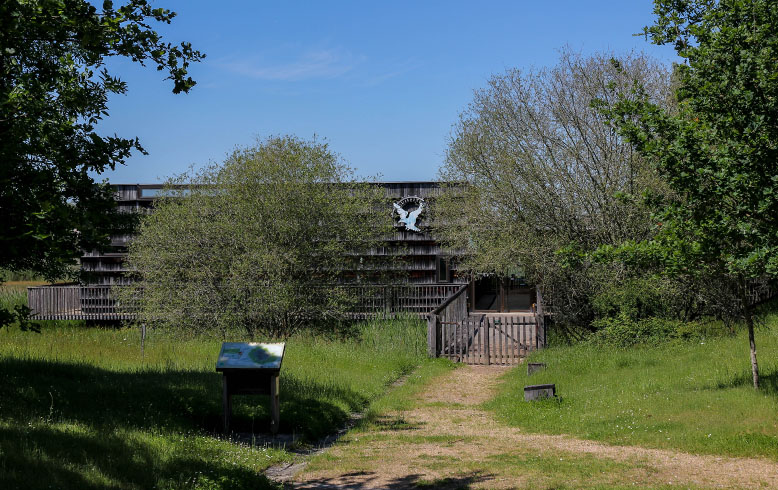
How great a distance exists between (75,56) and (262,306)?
12474 millimetres

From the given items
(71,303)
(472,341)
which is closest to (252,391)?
(472,341)

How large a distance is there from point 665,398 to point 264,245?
14683 millimetres

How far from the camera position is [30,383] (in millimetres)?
11273

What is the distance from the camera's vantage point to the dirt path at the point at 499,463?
8.20 meters

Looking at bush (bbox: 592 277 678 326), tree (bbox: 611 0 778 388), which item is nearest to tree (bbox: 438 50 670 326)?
bush (bbox: 592 277 678 326)

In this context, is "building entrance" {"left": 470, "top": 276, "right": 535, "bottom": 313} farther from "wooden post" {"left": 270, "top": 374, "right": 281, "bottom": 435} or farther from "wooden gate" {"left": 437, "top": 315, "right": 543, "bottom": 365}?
"wooden post" {"left": 270, "top": 374, "right": 281, "bottom": 435}

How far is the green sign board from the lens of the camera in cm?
1090

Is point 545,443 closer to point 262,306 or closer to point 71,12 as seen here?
point 71,12

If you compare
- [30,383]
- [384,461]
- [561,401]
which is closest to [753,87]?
[561,401]

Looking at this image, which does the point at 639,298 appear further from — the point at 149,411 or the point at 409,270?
the point at 149,411

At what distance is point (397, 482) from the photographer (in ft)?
27.2

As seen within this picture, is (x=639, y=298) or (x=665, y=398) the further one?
(x=639, y=298)

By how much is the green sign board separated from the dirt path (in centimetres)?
165

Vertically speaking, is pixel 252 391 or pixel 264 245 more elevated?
pixel 264 245
